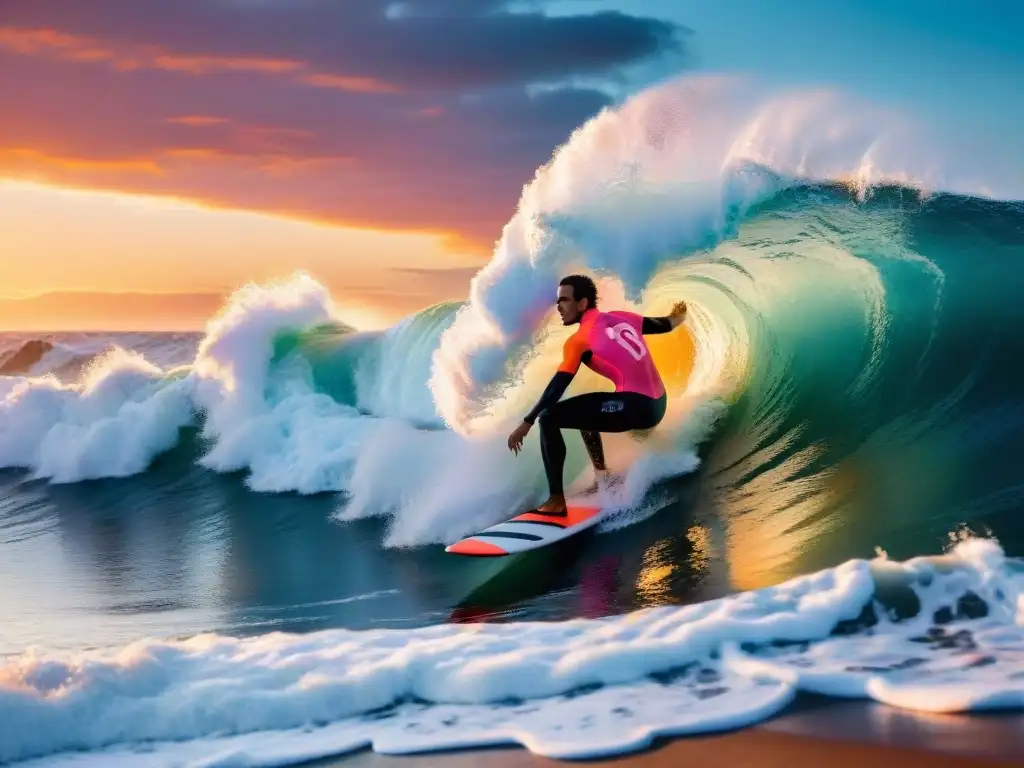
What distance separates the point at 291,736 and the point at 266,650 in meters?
0.87

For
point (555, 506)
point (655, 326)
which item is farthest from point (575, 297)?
point (555, 506)

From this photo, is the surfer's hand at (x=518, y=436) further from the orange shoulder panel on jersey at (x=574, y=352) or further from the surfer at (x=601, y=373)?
the orange shoulder panel on jersey at (x=574, y=352)

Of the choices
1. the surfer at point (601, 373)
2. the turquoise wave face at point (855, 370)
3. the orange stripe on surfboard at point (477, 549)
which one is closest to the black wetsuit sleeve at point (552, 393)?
the surfer at point (601, 373)

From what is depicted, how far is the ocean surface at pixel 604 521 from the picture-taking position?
3.51 meters

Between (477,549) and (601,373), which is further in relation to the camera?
(601,373)

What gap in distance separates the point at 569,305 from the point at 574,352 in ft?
1.31

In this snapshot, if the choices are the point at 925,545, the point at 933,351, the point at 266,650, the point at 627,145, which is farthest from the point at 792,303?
the point at 266,650

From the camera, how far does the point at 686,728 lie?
3086 millimetres

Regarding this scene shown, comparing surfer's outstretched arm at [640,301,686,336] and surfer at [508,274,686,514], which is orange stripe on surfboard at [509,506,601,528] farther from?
surfer's outstretched arm at [640,301,686,336]

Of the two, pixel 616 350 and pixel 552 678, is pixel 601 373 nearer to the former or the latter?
pixel 616 350

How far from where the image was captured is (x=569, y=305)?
5.93 metres

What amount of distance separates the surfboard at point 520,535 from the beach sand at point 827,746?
2.53 m

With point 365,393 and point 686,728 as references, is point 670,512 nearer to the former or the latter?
point 686,728

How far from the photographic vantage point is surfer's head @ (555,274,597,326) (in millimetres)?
5906
